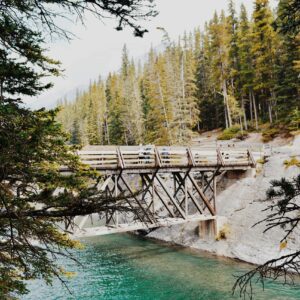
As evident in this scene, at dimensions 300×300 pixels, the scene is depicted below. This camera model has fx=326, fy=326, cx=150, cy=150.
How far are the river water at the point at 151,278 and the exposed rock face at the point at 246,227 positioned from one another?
1.13 m

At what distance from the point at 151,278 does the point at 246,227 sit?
283 inches

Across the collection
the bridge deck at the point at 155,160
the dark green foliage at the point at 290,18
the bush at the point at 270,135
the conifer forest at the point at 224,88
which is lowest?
the bridge deck at the point at 155,160

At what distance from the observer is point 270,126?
40.3 m

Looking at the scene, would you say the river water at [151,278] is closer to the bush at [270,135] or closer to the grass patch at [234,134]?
the bush at [270,135]

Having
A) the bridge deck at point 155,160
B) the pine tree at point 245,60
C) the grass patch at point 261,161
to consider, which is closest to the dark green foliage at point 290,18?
the bridge deck at point 155,160

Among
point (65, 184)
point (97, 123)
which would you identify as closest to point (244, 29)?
point (97, 123)

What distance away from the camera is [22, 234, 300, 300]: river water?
13641 mm

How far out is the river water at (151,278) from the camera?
13641 millimetres

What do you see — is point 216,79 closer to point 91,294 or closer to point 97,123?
point 97,123

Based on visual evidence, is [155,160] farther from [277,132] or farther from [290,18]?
[277,132]

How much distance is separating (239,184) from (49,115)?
18948 mm

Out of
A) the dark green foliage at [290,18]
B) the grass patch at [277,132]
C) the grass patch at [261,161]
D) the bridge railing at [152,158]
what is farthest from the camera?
the grass patch at [277,132]

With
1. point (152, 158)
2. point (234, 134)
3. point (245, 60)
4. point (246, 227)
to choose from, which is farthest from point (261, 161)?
point (245, 60)

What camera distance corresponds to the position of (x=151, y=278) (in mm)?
15758
